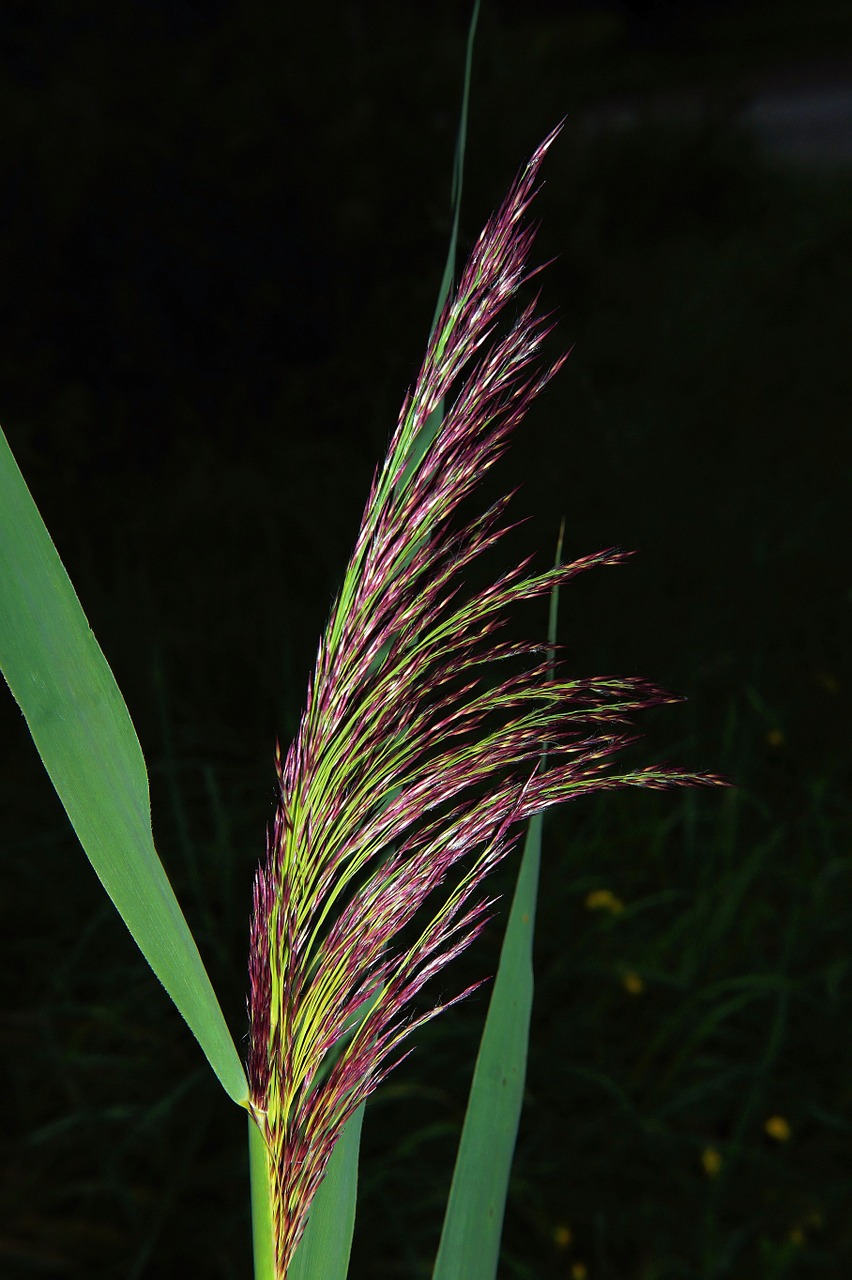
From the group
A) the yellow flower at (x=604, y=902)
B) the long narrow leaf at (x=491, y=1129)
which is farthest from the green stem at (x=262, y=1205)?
the yellow flower at (x=604, y=902)

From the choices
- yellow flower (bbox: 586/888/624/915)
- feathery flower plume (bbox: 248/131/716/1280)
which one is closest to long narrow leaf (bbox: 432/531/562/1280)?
feathery flower plume (bbox: 248/131/716/1280)

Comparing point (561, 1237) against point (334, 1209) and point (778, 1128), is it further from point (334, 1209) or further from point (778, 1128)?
point (334, 1209)

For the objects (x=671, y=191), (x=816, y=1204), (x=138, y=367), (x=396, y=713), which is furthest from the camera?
(x=671, y=191)

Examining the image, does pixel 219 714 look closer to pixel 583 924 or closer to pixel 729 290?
pixel 583 924

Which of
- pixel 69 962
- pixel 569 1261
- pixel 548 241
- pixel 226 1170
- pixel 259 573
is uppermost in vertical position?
pixel 548 241

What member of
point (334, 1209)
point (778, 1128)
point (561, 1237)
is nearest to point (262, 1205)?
point (334, 1209)

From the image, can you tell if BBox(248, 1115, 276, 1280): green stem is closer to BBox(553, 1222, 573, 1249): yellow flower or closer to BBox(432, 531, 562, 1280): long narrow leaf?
BBox(432, 531, 562, 1280): long narrow leaf

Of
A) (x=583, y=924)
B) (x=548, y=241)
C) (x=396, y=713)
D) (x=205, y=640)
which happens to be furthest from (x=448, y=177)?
(x=396, y=713)
